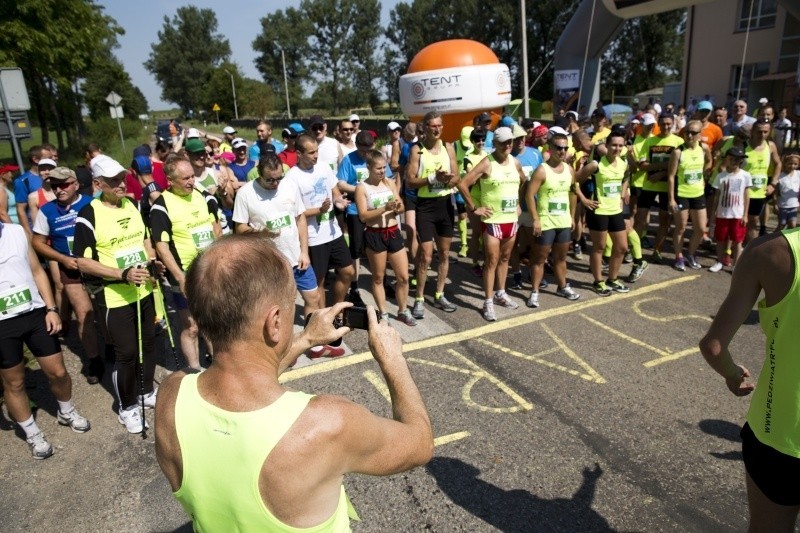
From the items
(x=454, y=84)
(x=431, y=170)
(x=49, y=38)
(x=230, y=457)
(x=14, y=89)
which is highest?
(x=49, y=38)

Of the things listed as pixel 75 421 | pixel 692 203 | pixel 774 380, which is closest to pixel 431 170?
pixel 692 203

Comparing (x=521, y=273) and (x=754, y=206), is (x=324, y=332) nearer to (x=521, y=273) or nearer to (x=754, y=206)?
(x=521, y=273)

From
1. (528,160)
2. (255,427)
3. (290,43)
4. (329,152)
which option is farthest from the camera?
(290,43)

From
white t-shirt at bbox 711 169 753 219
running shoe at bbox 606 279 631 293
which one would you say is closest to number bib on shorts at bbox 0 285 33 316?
running shoe at bbox 606 279 631 293

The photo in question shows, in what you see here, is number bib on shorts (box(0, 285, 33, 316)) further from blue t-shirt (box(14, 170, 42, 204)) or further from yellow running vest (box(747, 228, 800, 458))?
yellow running vest (box(747, 228, 800, 458))

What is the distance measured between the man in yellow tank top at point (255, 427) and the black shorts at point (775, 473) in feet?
4.85

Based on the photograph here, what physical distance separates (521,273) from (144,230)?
5.00m

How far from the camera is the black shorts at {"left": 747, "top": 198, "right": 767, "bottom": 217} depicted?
703cm

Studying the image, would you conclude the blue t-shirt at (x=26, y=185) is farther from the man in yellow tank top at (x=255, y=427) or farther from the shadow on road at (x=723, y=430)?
the shadow on road at (x=723, y=430)

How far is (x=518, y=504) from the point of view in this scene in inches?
120

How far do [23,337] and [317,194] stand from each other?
281cm

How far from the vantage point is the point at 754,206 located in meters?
7.07

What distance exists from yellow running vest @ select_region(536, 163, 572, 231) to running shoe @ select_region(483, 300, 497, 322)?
108 centimetres

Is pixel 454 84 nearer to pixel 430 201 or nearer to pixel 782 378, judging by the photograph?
pixel 430 201
